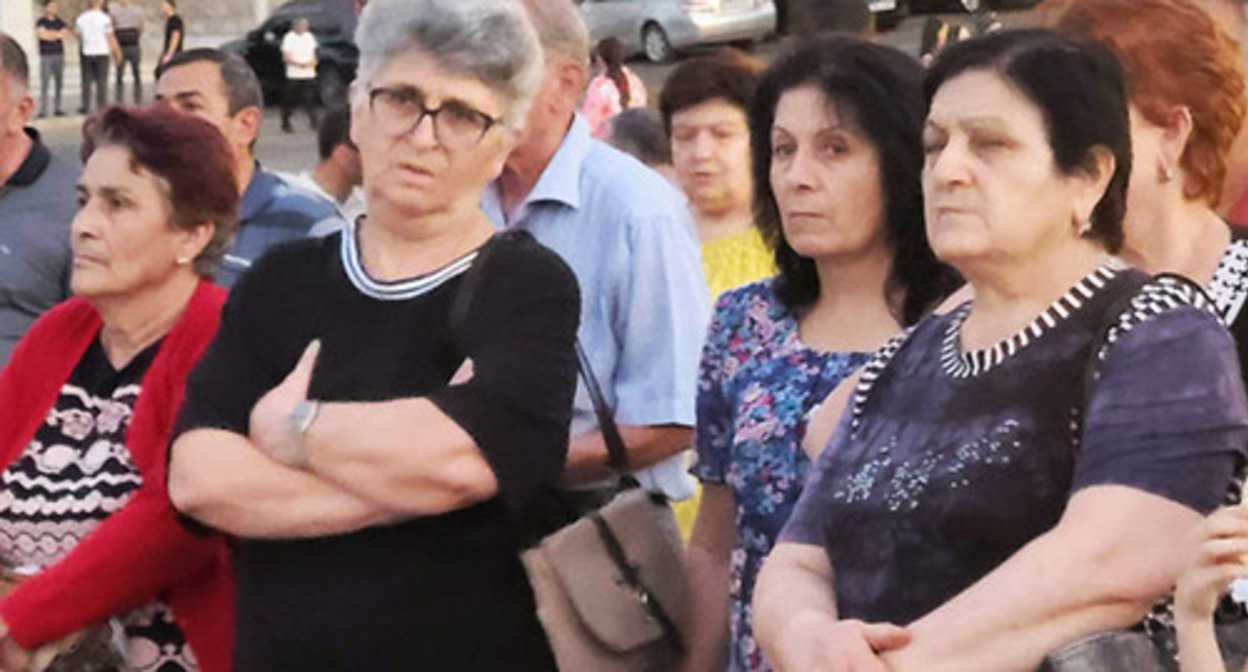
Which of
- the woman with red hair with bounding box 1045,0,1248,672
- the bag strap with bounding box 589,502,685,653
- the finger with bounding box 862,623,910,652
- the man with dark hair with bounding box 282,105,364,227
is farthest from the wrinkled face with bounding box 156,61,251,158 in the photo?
the finger with bounding box 862,623,910,652

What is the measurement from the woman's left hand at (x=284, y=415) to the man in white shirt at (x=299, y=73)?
24861 millimetres

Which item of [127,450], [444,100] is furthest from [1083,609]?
[127,450]

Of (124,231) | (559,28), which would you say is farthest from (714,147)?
(124,231)

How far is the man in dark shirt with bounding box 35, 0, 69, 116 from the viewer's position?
29219 mm

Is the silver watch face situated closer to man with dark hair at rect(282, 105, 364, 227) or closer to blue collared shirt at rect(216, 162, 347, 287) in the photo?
blue collared shirt at rect(216, 162, 347, 287)

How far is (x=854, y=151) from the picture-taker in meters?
3.86

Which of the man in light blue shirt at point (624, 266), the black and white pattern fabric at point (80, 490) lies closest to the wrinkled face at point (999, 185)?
the man in light blue shirt at point (624, 266)

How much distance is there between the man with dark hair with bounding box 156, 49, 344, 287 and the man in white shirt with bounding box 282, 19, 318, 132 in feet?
69.1

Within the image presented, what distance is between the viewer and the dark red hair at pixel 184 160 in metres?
4.58

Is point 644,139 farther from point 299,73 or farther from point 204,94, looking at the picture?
point 299,73

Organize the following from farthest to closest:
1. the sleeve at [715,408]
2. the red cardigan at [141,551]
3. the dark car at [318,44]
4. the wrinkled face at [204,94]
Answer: the dark car at [318,44] < the wrinkled face at [204,94] < the red cardigan at [141,551] < the sleeve at [715,408]

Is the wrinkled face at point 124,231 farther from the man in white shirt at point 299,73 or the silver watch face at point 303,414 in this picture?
the man in white shirt at point 299,73

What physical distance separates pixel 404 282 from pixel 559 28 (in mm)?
1483

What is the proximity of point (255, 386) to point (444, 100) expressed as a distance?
0.55 m
